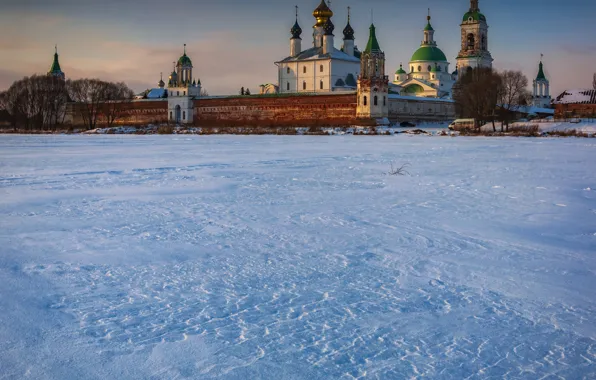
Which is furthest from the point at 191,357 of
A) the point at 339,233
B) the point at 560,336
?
the point at 339,233

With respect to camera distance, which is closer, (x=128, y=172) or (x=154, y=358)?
(x=154, y=358)

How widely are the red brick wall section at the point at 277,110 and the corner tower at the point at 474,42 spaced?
1953cm

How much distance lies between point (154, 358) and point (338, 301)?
1.10 meters

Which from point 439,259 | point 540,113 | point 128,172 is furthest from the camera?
point 540,113

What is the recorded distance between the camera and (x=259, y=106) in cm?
5122

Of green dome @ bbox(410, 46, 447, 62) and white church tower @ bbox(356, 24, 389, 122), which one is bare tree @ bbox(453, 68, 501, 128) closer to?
white church tower @ bbox(356, 24, 389, 122)

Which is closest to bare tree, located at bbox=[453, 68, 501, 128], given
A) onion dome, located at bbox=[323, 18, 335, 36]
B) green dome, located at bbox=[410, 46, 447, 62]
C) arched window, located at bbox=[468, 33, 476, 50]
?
onion dome, located at bbox=[323, 18, 335, 36]

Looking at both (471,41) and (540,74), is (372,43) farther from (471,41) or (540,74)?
(540,74)

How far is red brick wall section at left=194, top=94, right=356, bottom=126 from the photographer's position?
155 feet

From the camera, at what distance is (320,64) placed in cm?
5078

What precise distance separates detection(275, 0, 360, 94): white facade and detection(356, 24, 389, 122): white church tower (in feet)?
12.6

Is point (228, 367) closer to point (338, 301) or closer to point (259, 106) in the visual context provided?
point (338, 301)

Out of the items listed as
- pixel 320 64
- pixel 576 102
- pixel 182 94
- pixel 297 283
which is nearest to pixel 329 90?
pixel 320 64

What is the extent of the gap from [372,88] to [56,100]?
25.0 meters
